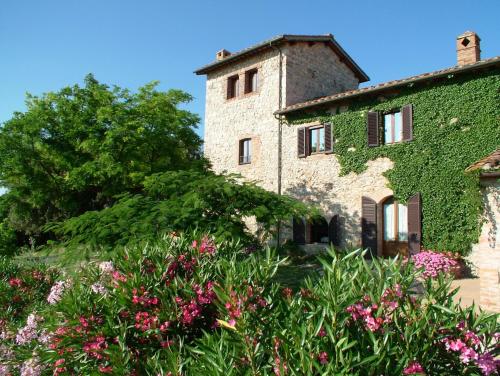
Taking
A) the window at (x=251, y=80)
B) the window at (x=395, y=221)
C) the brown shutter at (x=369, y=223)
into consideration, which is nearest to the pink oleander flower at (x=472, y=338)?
the window at (x=395, y=221)

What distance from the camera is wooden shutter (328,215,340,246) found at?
12938 mm

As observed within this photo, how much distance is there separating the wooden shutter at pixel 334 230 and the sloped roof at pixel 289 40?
714 centimetres

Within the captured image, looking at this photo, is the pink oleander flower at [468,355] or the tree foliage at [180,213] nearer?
the pink oleander flower at [468,355]

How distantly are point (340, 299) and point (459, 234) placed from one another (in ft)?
31.4

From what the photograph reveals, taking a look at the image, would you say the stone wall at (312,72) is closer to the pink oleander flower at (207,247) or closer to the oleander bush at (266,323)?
the pink oleander flower at (207,247)

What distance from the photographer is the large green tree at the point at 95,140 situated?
12984 millimetres

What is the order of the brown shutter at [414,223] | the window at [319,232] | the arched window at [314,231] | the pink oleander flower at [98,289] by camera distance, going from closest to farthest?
the pink oleander flower at [98,289], the brown shutter at [414,223], the arched window at [314,231], the window at [319,232]

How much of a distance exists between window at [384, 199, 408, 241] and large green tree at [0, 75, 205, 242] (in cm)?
699

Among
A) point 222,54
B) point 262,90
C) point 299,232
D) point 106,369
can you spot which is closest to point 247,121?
point 262,90

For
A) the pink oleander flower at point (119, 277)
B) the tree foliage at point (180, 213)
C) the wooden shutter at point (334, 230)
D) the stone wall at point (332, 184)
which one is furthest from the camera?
the wooden shutter at point (334, 230)

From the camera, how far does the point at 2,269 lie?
7363mm

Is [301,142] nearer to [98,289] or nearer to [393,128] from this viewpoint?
[393,128]

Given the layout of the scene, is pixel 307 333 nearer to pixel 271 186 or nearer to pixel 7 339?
pixel 7 339

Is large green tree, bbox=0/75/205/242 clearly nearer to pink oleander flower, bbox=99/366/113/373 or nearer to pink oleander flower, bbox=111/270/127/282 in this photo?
pink oleander flower, bbox=111/270/127/282
